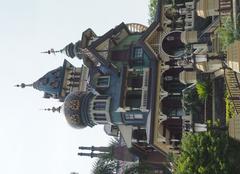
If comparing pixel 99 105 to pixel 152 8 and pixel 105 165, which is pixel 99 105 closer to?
pixel 105 165

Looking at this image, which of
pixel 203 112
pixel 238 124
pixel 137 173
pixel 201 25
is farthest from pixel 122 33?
pixel 238 124

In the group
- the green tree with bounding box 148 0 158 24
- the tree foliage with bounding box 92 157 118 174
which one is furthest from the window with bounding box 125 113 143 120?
the green tree with bounding box 148 0 158 24

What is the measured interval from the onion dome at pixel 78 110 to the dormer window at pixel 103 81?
4.66ft

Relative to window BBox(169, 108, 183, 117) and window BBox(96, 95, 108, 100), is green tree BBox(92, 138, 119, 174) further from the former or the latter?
window BBox(96, 95, 108, 100)

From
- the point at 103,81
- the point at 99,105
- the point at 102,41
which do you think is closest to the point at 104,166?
the point at 99,105

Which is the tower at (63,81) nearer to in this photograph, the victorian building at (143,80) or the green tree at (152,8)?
the victorian building at (143,80)

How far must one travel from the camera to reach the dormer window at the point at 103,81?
156 ft

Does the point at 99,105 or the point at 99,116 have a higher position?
the point at 99,105

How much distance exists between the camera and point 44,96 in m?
57.1

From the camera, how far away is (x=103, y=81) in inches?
1891

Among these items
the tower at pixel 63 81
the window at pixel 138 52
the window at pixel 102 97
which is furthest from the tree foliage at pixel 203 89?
the tower at pixel 63 81

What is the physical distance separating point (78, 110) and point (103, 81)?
3936mm

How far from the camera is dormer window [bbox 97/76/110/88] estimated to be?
1875 inches

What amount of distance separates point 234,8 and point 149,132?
14.1 metres
